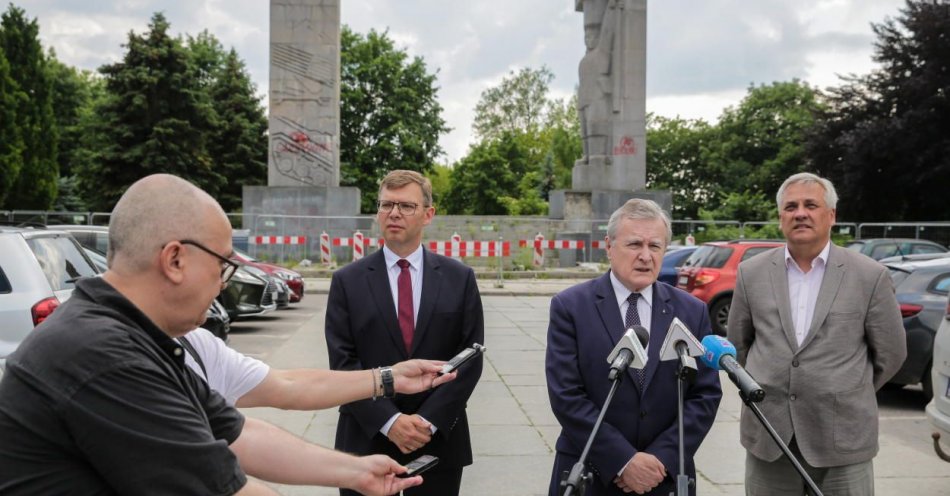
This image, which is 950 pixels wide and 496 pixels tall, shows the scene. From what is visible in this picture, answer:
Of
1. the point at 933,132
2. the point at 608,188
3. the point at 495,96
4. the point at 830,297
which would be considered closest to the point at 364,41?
the point at 495,96

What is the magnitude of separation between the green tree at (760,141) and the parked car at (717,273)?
44.8 metres

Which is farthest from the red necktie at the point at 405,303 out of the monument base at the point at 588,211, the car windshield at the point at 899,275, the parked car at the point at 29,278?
the monument base at the point at 588,211

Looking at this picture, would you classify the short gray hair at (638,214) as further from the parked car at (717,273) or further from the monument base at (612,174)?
the monument base at (612,174)

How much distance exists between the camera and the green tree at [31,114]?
143 feet

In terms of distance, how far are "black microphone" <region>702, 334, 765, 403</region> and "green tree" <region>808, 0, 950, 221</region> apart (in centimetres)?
Answer: 3331

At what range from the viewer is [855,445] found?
3.55 m

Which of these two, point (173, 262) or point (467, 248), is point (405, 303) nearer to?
point (173, 262)

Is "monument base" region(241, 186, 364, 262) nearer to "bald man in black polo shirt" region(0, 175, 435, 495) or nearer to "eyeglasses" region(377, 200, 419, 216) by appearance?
"eyeglasses" region(377, 200, 419, 216)

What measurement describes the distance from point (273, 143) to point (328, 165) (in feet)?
6.18

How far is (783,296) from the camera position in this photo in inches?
148

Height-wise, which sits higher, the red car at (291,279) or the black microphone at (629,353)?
the black microphone at (629,353)

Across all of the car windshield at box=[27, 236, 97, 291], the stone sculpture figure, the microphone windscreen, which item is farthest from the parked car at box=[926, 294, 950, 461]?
the stone sculpture figure

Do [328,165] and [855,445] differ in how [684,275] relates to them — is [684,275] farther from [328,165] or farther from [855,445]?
[328,165]

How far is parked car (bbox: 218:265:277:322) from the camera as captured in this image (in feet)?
45.4
